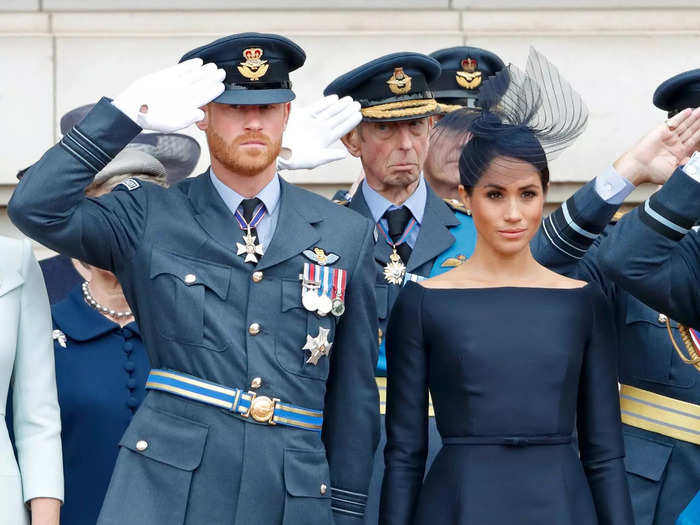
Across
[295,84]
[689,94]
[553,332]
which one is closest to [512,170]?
[553,332]

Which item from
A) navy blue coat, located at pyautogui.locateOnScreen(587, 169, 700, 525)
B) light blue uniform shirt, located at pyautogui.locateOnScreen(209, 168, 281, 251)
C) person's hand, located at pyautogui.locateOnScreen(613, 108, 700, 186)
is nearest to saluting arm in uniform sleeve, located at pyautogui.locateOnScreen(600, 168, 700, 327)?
navy blue coat, located at pyautogui.locateOnScreen(587, 169, 700, 525)

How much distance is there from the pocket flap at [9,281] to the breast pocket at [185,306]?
352 millimetres

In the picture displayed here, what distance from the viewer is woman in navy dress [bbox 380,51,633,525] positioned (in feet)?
14.5

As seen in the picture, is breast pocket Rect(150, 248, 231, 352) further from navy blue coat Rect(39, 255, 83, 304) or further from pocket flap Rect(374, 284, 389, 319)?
navy blue coat Rect(39, 255, 83, 304)

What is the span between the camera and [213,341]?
4613 millimetres

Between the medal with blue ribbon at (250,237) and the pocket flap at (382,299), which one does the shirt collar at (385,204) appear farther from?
the medal with blue ribbon at (250,237)

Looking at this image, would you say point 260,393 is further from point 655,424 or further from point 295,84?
point 295,84

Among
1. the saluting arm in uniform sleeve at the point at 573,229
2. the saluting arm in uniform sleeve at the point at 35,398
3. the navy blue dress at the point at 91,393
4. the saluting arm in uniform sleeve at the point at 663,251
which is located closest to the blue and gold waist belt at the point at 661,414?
the saluting arm in uniform sleeve at the point at 573,229

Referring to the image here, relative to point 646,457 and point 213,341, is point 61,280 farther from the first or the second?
point 646,457

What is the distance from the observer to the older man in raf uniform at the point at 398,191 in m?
5.50

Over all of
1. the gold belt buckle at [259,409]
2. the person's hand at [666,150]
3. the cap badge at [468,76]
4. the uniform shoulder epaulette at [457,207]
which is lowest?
the gold belt buckle at [259,409]

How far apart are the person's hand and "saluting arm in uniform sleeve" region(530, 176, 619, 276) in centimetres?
11

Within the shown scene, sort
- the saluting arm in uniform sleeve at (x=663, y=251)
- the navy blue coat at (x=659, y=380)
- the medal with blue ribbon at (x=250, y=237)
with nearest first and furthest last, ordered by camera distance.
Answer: the saluting arm in uniform sleeve at (x=663, y=251) → the navy blue coat at (x=659, y=380) → the medal with blue ribbon at (x=250, y=237)

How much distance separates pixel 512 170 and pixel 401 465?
2.52ft
